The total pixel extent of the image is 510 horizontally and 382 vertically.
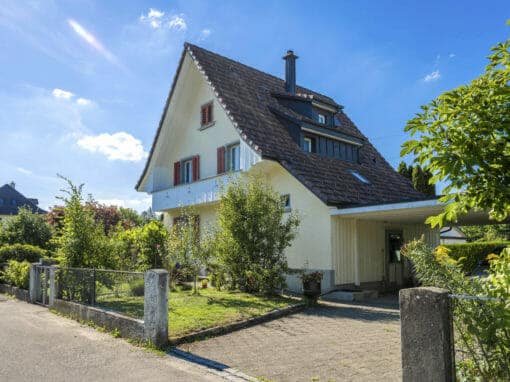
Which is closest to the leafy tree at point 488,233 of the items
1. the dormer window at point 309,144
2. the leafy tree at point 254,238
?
the dormer window at point 309,144

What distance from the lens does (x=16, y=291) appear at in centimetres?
1472

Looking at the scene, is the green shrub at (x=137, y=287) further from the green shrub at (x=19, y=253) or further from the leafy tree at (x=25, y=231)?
the leafy tree at (x=25, y=231)

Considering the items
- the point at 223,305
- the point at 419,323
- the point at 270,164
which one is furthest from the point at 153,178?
the point at 419,323

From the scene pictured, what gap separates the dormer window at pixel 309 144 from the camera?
18425 millimetres

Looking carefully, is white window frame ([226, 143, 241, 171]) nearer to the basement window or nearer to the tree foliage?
the basement window

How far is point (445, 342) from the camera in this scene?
154 inches

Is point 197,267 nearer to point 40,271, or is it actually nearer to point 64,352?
point 40,271

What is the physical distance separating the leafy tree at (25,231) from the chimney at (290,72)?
14357 mm

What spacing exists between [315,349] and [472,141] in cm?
455

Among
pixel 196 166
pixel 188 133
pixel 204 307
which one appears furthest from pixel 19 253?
pixel 204 307

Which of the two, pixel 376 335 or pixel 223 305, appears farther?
pixel 223 305

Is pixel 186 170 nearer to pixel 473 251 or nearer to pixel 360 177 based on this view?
pixel 360 177

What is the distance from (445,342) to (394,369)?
241 cm

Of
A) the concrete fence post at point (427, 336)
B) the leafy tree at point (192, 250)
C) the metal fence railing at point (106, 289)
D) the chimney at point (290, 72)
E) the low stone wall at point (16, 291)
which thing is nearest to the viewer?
the concrete fence post at point (427, 336)
